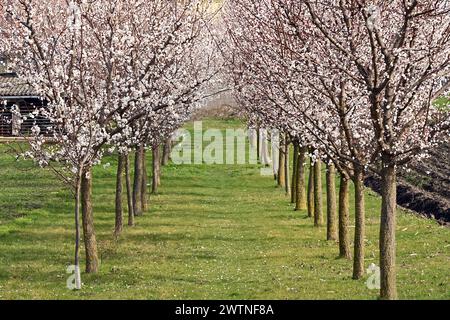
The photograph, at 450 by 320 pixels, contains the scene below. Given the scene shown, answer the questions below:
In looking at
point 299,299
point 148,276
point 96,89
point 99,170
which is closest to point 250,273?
point 148,276

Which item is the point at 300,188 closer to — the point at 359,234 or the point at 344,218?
the point at 344,218

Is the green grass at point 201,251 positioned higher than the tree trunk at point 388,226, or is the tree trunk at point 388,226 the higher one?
the tree trunk at point 388,226

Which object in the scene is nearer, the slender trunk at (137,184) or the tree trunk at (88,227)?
the tree trunk at (88,227)

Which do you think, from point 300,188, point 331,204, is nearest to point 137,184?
point 300,188

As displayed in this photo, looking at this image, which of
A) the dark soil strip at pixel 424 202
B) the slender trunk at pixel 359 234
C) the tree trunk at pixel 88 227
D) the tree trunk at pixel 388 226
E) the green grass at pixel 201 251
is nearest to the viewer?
the tree trunk at pixel 388 226

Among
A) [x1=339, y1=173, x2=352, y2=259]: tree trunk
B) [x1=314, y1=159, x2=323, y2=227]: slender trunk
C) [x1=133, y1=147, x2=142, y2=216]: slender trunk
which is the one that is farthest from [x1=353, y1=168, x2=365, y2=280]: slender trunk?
[x1=133, y1=147, x2=142, y2=216]: slender trunk

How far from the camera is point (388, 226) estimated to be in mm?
14148

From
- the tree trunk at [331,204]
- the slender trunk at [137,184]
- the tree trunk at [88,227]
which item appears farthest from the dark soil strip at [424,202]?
the tree trunk at [88,227]

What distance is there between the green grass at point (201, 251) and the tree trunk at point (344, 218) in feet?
1.22

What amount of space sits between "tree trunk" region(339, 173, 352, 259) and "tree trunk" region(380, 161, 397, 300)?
6.55 meters

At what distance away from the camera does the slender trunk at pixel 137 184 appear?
101ft

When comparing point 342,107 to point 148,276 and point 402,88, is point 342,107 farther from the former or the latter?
point 148,276

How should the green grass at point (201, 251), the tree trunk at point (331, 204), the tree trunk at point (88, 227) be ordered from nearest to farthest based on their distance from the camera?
the green grass at point (201, 251) < the tree trunk at point (88, 227) < the tree trunk at point (331, 204)

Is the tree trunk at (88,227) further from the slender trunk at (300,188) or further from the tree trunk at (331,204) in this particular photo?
the slender trunk at (300,188)
